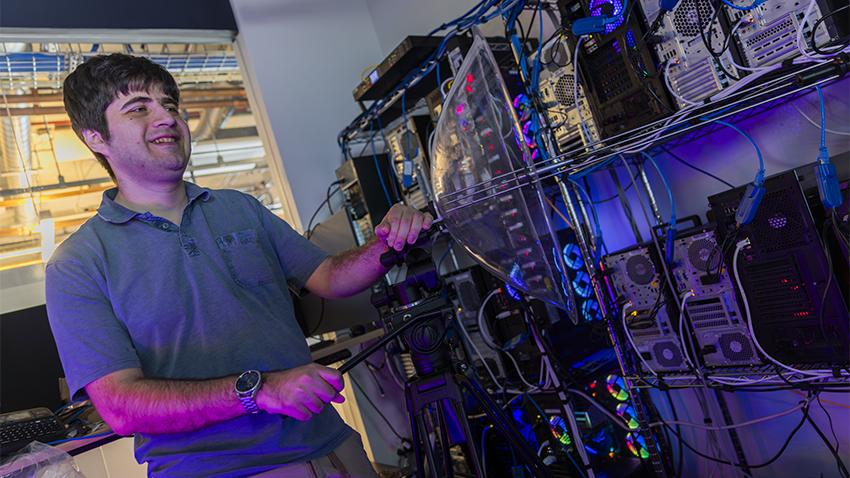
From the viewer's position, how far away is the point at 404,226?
127 centimetres

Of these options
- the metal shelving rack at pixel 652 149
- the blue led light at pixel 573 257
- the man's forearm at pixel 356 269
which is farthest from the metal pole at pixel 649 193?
the man's forearm at pixel 356 269

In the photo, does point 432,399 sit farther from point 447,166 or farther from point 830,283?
point 830,283

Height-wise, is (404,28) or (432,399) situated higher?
(404,28)

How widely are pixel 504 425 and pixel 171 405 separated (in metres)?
0.70

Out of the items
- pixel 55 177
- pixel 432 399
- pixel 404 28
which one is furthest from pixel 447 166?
pixel 55 177

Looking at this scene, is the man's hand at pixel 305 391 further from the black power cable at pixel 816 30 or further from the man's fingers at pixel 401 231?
the black power cable at pixel 816 30

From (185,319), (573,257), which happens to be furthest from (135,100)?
(573,257)

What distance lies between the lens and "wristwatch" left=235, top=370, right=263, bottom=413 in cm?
→ 115

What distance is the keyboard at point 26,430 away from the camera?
1.97 metres

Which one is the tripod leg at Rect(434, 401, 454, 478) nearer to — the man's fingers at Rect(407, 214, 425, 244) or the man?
the man

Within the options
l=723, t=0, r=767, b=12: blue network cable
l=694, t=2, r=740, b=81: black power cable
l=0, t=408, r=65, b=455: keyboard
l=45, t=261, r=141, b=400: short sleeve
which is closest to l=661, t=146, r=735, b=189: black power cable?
l=694, t=2, r=740, b=81: black power cable

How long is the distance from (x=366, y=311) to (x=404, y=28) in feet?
6.61

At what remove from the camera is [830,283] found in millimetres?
1531

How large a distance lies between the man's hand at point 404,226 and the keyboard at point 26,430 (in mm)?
1550
